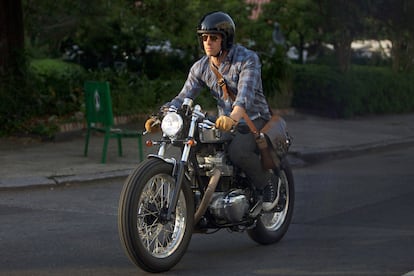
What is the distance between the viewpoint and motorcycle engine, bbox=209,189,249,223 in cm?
723

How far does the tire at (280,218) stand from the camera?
7891 mm

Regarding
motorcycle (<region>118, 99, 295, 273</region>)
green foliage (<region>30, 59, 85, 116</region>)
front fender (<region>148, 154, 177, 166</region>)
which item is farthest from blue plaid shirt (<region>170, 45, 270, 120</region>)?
green foliage (<region>30, 59, 85, 116</region>)

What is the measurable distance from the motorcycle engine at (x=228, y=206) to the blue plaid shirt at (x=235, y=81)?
61 cm

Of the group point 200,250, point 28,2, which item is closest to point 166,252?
point 200,250

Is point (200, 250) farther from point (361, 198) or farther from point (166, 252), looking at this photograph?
point (361, 198)

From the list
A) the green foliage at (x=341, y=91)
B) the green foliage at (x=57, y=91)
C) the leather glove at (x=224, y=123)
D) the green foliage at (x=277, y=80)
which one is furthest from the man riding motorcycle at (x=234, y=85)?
the green foliage at (x=341, y=91)

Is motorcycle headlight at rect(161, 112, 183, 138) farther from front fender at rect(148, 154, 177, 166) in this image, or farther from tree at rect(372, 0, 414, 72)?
tree at rect(372, 0, 414, 72)

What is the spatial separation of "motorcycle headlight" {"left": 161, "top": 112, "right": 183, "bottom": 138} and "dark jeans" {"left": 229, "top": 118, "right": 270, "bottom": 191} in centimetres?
63

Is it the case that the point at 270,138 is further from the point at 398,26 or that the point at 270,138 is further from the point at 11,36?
the point at 398,26

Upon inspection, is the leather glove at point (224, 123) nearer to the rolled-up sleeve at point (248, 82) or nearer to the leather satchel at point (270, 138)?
the rolled-up sleeve at point (248, 82)

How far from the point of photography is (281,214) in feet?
26.8

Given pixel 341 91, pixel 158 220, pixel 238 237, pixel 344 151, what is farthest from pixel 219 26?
pixel 341 91

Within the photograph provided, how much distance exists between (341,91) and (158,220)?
1319 centimetres

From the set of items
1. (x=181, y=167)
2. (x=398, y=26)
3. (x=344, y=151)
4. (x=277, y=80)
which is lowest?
(x=344, y=151)
